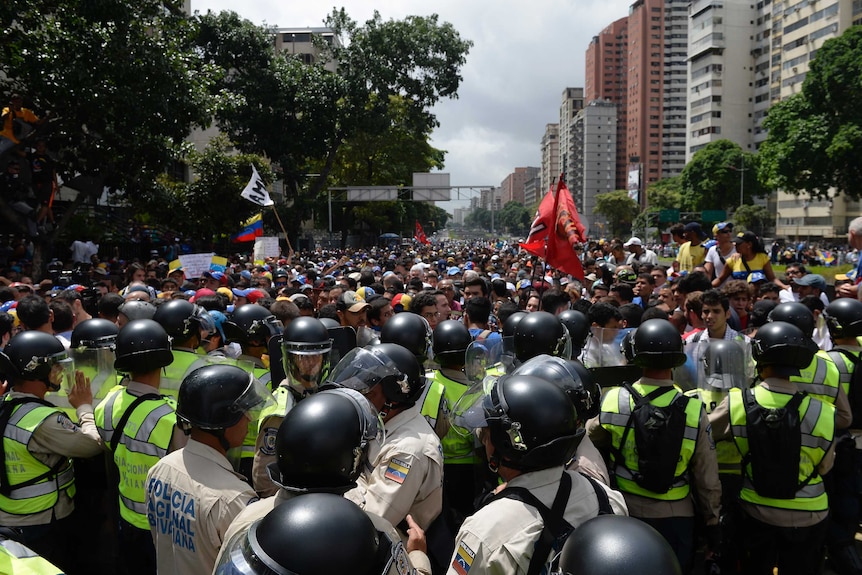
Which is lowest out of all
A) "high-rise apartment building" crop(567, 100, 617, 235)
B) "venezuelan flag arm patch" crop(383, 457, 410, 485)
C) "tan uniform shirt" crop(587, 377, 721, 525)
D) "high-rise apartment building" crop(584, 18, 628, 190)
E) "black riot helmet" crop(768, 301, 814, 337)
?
"tan uniform shirt" crop(587, 377, 721, 525)

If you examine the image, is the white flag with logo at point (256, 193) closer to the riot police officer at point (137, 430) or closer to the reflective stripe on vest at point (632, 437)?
the riot police officer at point (137, 430)

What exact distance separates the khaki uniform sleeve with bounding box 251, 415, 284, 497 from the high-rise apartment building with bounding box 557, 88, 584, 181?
6105 inches

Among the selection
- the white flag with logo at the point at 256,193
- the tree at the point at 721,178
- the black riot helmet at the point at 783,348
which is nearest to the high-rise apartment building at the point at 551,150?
the tree at the point at 721,178

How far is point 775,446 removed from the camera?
3973mm

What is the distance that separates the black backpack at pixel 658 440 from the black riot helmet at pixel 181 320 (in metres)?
3.10

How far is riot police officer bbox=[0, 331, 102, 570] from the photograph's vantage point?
381 centimetres

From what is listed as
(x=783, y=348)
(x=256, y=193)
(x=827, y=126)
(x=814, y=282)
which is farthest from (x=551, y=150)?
(x=783, y=348)

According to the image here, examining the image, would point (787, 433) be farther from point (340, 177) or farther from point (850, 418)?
point (340, 177)

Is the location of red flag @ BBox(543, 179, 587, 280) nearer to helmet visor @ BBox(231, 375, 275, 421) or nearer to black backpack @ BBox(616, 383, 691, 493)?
black backpack @ BBox(616, 383, 691, 493)

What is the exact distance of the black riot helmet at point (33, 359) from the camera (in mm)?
3988

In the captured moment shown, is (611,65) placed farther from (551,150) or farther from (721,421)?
(721,421)

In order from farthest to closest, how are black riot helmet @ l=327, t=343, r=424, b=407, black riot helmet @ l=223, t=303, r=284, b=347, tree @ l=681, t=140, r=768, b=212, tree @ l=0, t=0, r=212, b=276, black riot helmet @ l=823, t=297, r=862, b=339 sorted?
tree @ l=681, t=140, r=768, b=212
tree @ l=0, t=0, r=212, b=276
black riot helmet @ l=223, t=303, r=284, b=347
black riot helmet @ l=823, t=297, r=862, b=339
black riot helmet @ l=327, t=343, r=424, b=407

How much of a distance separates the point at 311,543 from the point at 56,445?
276 centimetres

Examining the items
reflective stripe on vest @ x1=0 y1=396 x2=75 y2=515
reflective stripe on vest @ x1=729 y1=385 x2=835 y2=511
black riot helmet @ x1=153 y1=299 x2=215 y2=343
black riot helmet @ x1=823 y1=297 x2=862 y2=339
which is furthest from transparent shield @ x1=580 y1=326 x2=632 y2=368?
reflective stripe on vest @ x1=0 y1=396 x2=75 y2=515
